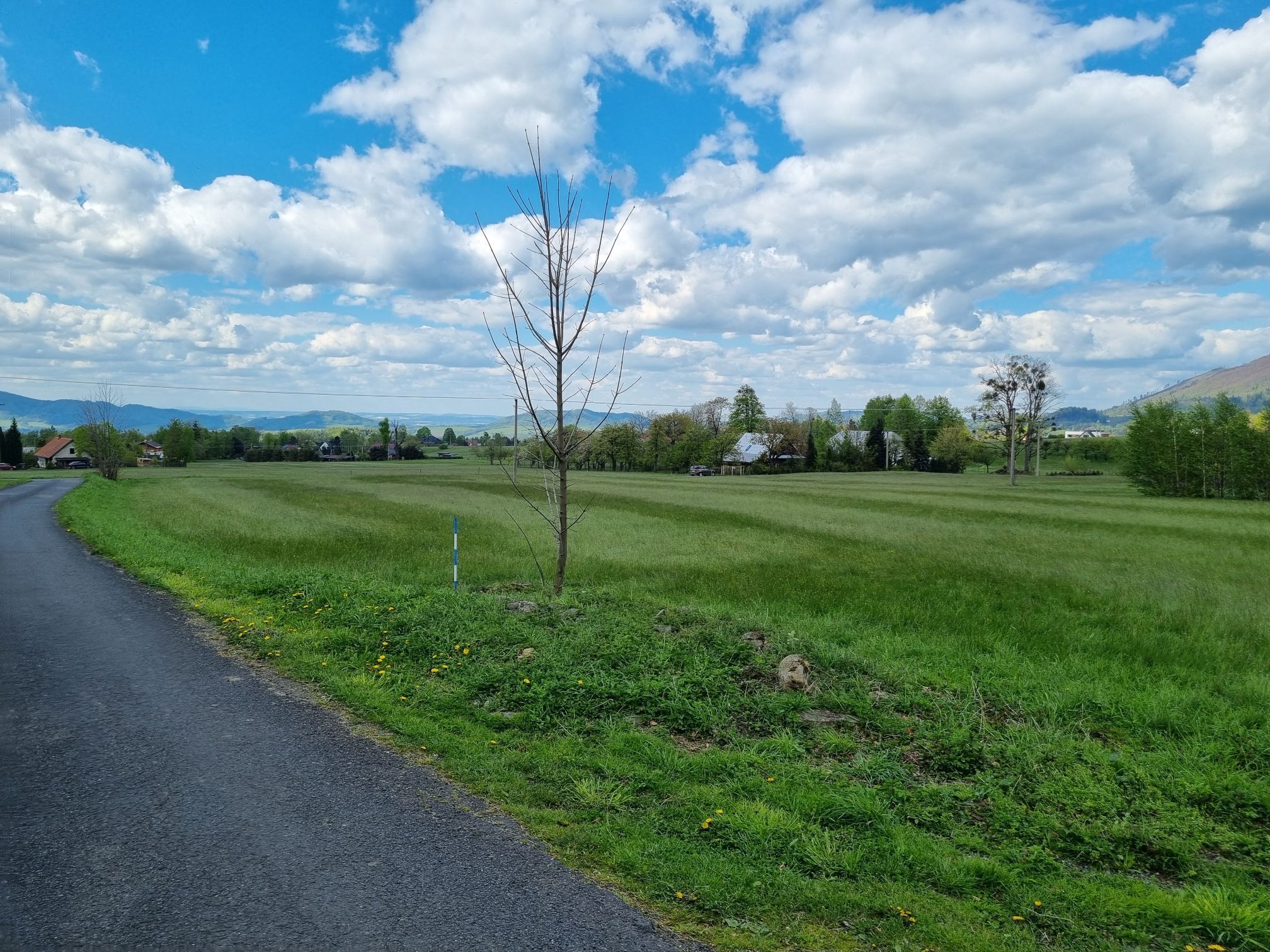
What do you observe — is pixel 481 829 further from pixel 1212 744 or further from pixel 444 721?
pixel 1212 744

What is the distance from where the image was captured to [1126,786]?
6.89 meters

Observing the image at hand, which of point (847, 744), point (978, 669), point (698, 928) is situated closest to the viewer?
point (698, 928)

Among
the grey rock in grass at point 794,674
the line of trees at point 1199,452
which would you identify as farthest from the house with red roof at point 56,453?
the grey rock in grass at point 794,674

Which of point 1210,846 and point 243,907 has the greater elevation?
point 243,907

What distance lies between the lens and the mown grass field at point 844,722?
4980 mm

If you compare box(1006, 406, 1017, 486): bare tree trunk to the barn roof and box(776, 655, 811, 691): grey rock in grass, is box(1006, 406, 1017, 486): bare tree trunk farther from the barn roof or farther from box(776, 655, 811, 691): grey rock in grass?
the barn roof

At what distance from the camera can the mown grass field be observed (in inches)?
196

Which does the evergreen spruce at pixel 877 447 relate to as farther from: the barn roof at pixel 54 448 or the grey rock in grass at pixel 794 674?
the barn roof at pixel 54 448

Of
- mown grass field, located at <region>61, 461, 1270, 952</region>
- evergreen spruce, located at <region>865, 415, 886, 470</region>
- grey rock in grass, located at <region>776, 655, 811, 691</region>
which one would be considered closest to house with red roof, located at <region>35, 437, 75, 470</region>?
evergreen spruce, located at <region>865, 415, 886, 470</region>

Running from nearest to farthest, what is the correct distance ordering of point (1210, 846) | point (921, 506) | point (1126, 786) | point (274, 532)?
point (1210, 846), point (1126, 786), point (274, 532), point (921, 506)

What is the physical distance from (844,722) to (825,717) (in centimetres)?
22

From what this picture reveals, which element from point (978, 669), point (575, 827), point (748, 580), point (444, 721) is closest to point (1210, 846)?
point (978, 669)

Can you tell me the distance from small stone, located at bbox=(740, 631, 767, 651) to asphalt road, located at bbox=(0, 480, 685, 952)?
5241mm

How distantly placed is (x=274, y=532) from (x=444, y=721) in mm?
22281
